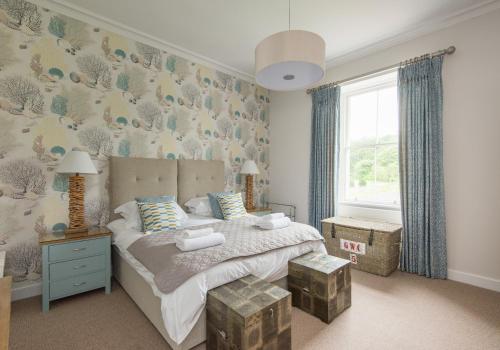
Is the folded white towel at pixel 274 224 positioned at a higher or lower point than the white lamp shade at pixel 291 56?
lower

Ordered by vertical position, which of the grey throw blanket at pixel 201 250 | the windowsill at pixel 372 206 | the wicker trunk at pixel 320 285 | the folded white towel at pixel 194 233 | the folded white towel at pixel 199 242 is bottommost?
the wicker trunk at pixel 320 285

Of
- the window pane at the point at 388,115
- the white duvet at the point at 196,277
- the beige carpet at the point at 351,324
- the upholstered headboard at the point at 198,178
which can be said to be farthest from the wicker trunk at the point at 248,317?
the window pane at the point at 388,115

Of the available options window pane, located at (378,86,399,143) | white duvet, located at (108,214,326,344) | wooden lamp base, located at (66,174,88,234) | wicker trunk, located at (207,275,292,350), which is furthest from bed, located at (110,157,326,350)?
window pane, located at (378,86,399,143)

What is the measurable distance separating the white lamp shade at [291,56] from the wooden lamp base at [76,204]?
2.10m

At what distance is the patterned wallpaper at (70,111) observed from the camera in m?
2.36

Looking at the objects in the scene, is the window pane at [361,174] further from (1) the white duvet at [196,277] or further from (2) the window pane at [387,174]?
(1) the white duvet at [196,277]

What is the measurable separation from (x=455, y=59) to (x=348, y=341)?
10.4ft

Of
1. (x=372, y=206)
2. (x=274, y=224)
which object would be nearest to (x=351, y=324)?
(x=274, y=224)

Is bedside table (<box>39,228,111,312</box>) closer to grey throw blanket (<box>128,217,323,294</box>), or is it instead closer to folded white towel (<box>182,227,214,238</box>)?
grey throw blanket (<box>128,217,323,294</box>)

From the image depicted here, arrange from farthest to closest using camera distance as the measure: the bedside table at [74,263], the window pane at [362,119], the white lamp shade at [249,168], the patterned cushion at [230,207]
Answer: the white lamp shade at [249,168] → the window pane at [362,119] → the patterned cushion at [230,207] → the bedside table at [74,263]

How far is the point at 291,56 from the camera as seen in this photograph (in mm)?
1713

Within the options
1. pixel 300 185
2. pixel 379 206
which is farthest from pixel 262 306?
pixel 300 185

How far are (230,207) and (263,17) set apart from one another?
7.59 feet

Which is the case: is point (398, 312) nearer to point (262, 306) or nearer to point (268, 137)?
point (262, 306)
